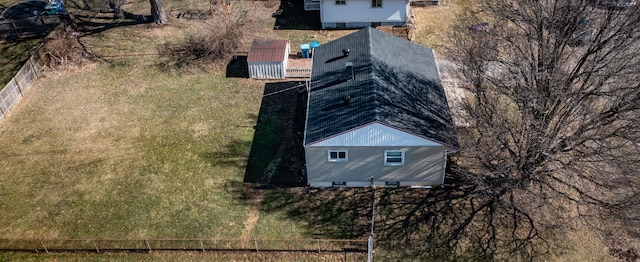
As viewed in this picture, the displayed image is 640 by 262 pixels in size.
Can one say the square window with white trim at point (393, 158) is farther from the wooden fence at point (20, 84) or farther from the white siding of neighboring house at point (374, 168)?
the wooden fence at point (20, 84)

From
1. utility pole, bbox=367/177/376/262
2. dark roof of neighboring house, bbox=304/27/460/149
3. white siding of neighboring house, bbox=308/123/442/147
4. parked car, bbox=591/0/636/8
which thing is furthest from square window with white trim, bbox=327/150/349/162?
parked car, bbox=591/0/636/8

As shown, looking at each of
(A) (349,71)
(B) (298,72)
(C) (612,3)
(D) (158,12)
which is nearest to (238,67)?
(B) (298,72)

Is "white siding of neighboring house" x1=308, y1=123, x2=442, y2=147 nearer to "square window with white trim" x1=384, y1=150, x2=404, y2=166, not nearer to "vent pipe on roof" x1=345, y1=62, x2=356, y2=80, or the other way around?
"square window with white trim" x1=384, y1=150, x2=404, y2=166

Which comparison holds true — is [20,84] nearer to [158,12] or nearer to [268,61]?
[158,12]

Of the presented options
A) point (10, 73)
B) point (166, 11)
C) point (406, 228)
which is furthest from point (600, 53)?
point (10, 73)

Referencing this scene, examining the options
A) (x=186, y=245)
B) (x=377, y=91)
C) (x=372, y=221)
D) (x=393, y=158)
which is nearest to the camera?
(x=186, y=245)
